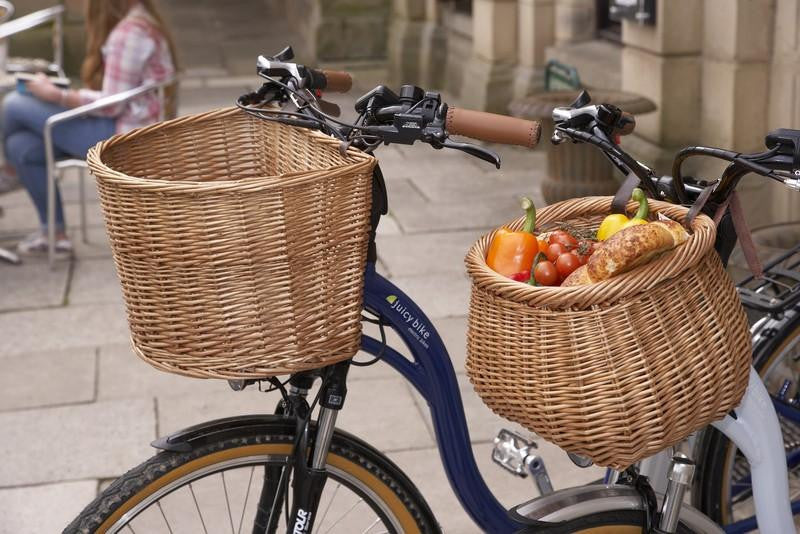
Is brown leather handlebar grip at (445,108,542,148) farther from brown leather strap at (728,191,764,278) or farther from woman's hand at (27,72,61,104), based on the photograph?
woman's hand at (27,72,61,104)

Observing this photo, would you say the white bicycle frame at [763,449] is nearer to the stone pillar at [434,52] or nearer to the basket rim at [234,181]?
the basket rim at [234,181]

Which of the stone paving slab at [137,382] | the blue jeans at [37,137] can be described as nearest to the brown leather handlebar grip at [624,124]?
the stone paving slab at [137,382]

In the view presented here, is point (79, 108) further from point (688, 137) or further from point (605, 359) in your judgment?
point (605, 359)

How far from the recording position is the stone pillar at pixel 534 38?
28.3 ft

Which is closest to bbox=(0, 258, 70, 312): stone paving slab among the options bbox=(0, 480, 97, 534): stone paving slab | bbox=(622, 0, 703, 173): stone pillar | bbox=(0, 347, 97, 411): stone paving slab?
bbox=(0, 347, 97, 411): stone paving slab

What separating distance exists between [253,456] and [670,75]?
432 cm

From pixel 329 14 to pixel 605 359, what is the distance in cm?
1082

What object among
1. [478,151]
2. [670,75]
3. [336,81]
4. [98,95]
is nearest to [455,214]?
[670,75]

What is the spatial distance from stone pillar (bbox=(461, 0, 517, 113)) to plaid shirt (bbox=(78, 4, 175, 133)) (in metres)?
3.74

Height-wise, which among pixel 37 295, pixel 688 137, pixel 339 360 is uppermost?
pixel 339 360

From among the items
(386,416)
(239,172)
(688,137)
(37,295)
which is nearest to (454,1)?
(688,137)

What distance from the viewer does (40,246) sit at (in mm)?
6379

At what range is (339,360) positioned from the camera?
1.99 m

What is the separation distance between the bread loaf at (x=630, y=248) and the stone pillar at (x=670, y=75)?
13.6 ft
